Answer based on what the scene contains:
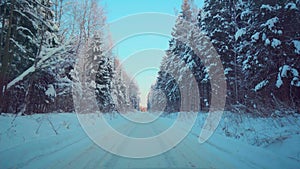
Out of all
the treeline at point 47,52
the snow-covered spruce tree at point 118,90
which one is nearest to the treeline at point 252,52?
the treeline at point 47,52

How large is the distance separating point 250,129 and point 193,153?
3.50m

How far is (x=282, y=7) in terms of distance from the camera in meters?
11.4

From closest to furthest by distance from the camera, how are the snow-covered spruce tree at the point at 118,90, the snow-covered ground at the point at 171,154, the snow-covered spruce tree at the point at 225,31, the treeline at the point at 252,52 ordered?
the snow-covered ground at the point at 171,154, the treeline at the point at 252,52, the snow-covered spruce tree at the point at 225,31, the snow-covered spruce tree at the point at 118,90

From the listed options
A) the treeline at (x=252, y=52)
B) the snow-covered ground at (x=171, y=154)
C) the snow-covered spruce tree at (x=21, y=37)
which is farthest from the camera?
the treeline at (x=252, y=52)

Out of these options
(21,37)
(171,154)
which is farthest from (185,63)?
(171,154)

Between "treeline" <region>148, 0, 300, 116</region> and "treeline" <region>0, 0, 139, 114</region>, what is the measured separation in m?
8.61

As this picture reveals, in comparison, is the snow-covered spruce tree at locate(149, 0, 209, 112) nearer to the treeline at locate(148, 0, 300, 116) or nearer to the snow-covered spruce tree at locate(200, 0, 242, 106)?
the treeline at locate(148, 0, 300, 116)

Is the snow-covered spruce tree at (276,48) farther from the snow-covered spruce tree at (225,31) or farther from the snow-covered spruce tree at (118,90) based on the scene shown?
the snow-covered spruce tree at (118,90)

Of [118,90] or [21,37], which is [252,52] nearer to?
[21,37]

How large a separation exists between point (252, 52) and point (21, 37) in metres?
12.1

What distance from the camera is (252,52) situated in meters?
13.3

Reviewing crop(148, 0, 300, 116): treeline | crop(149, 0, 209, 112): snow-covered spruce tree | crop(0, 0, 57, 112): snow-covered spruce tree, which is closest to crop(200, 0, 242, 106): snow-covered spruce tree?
crop(148, 0, 300, 116): treeline

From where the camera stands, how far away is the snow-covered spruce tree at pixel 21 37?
35.3ft

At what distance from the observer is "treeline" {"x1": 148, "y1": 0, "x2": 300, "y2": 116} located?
1106 cm
